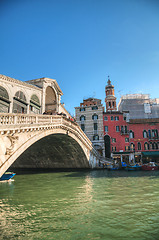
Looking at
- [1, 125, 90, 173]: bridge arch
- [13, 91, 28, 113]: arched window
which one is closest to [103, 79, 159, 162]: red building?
[1, 125, 90, 173]: bridge arch

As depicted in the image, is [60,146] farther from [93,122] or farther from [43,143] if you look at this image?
[93,122]

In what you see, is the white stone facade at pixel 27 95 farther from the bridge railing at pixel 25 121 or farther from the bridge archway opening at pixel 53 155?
the bridge archway opening at pixel 53 155

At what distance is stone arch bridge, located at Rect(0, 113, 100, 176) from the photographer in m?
8.66

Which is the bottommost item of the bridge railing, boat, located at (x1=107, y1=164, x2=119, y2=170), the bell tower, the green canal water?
boat, located at (x1=107, y1=164, x2=119, y2=170)

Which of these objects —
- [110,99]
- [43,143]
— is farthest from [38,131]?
[110,99]

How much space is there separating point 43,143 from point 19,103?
800cm

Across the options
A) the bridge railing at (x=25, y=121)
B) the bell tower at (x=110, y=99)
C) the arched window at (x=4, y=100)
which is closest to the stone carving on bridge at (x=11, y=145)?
the bridge railing at (x=25, y=121)

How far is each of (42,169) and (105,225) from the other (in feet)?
85.9

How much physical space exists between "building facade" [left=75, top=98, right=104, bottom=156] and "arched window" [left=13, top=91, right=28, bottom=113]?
2036 cm

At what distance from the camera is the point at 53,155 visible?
26.3 meters

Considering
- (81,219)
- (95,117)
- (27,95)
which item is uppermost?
(95,117)

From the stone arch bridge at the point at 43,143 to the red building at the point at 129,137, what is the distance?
22.8 feet

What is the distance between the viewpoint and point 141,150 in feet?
109

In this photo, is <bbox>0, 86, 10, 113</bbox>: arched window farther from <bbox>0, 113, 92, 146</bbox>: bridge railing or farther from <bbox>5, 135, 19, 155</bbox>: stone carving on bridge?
<bbox>5, 135, 19, 155</bbox>: stone carving on bridge
